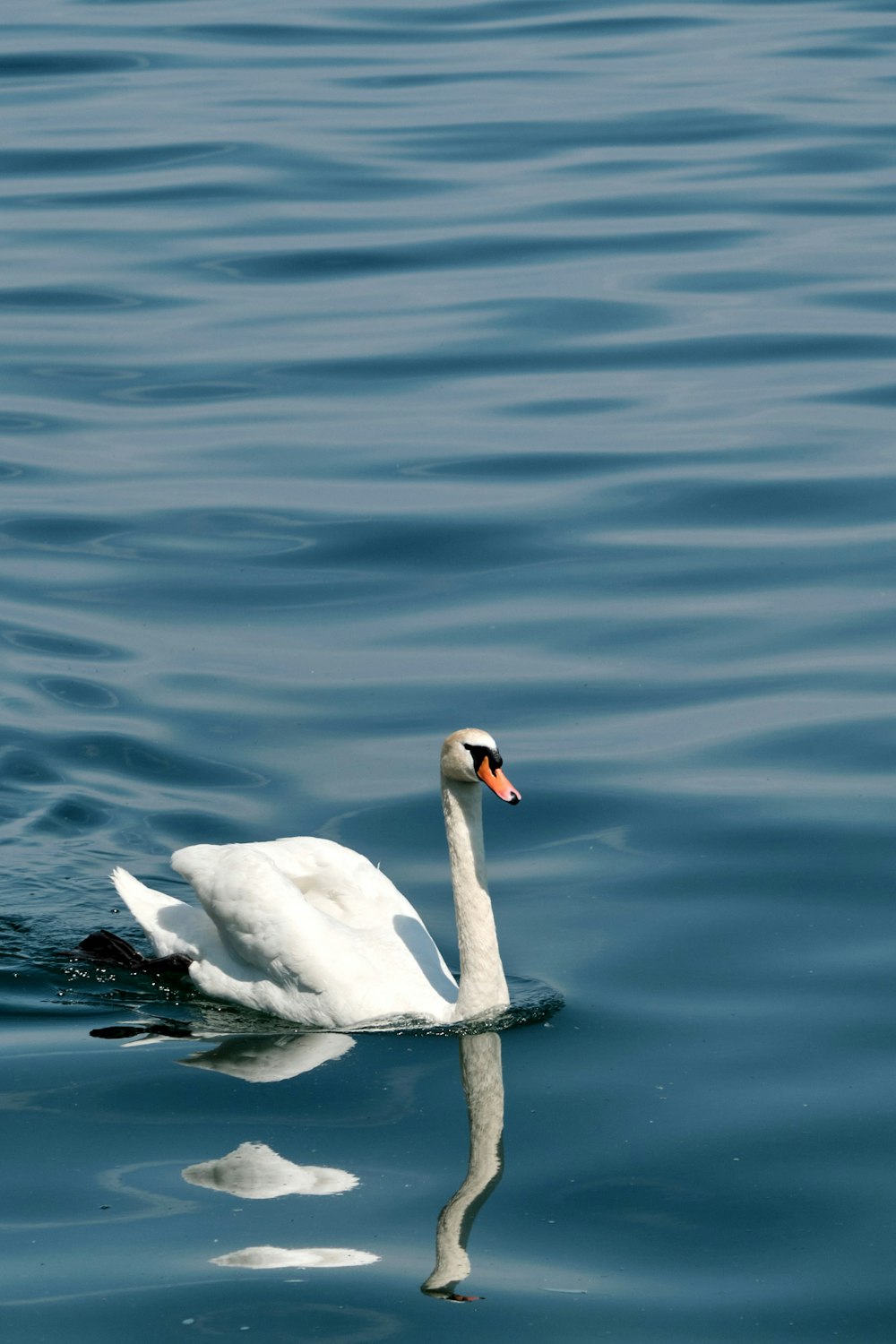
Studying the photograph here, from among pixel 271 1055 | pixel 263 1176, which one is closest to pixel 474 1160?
pixel 263 1176

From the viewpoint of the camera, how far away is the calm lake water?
302 inches

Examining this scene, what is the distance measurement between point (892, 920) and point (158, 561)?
22.9 feet

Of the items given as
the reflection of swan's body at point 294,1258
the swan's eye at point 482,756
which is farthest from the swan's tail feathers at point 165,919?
the reflection of swan's body at point 294,1258

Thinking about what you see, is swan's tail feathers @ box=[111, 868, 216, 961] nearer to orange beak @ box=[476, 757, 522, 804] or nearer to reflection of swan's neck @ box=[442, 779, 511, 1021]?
reflection of swan's neck @ box=[442, 779, 511, 1021]

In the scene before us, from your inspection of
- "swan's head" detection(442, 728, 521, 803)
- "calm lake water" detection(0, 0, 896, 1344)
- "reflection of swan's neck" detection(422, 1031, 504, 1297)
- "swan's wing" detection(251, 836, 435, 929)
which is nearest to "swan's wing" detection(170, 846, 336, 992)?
"swan's wing" detection(251, 836, 435, 929)

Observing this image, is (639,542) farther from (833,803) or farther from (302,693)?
(833,803)

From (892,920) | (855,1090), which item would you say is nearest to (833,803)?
(892,920)

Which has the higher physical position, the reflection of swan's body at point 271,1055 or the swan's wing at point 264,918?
the swan's wing at point 264,918

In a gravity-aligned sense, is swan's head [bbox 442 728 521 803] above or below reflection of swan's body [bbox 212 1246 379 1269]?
above

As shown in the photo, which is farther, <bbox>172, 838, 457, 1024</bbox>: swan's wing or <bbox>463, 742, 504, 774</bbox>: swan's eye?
<bbox>172, 838, 457, 1024</bbox>: swan's wing

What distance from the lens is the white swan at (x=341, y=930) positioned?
9648 mm

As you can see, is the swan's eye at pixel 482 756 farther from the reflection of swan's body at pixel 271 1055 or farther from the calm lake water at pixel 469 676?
the reflection of swan's body at pixel 271 1055

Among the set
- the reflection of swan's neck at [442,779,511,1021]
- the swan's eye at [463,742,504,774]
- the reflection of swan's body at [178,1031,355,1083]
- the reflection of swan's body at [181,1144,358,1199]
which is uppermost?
the swan's eye at [463,742,504,774]

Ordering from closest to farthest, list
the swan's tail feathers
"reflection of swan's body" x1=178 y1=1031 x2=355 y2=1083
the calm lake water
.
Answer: the calm lake water → "reflection of swan's body" x1=178 y1=1031 x2=355 y2=1083 → the swan's tail feathers
